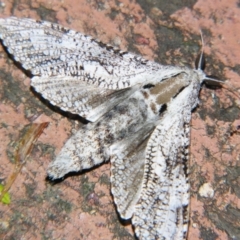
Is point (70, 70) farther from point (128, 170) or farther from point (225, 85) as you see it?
point (225, 85)

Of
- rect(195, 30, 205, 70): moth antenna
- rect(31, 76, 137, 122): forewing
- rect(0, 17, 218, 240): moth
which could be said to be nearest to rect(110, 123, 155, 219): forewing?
rect(0, 17, 218, 240): moth

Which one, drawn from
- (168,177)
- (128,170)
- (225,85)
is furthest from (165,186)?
(225,85)

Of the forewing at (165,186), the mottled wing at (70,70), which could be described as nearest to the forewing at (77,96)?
the mottled wing at (70,70)

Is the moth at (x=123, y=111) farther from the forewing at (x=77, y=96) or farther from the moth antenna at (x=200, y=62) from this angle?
the moth antenna at (x=200, y=62)

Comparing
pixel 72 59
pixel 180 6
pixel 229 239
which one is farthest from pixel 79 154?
pixel 180 6

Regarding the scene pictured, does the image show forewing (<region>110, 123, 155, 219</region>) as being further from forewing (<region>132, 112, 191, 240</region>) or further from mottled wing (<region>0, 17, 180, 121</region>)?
mottled wing (<region>0, 17, 180, 121</region>)

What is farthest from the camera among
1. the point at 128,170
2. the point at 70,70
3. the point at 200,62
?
the point at 200,62

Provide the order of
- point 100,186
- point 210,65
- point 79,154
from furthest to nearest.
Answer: point 210,65 → point 100,186 → point 79,154

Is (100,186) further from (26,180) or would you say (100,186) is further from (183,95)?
(183,95)
